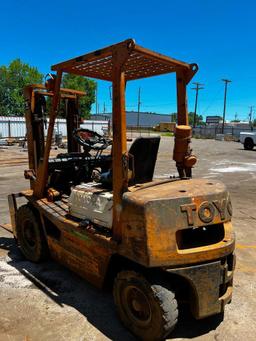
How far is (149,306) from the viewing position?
10.2ft

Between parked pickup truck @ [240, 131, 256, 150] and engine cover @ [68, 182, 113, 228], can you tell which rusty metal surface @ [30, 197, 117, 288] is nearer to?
engine cover @ [68, 182, 113, 228]

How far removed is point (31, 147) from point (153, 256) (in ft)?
9.03

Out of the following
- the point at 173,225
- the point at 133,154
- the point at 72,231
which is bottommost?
the point at 72,231

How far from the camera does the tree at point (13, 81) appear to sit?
6112 cm

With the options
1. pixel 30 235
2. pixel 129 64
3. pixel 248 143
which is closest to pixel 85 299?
pixel 30 235

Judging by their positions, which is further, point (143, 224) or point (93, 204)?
point (93, 204)

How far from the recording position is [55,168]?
188 inches

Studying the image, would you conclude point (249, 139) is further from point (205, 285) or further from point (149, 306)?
point (149, 306)

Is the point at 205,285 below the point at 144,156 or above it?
below

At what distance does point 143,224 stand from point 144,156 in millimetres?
921

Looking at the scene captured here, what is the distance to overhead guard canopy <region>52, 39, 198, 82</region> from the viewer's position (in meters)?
3.27

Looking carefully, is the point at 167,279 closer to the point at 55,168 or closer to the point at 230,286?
the point at 230,286

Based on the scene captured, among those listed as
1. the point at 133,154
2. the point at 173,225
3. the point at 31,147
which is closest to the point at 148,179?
the point at 133,154

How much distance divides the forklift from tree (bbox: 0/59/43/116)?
60.3m
